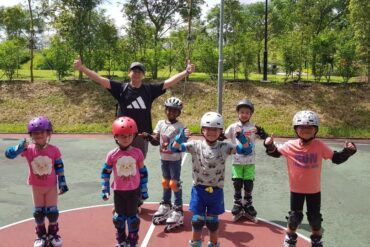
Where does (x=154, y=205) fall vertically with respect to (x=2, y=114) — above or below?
below

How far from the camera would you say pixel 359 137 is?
16.0 meters

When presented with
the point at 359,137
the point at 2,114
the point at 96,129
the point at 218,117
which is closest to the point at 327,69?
the point at 359,137

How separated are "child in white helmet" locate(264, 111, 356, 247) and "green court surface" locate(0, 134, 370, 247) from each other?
2.83 feet

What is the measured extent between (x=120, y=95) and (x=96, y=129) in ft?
36.8

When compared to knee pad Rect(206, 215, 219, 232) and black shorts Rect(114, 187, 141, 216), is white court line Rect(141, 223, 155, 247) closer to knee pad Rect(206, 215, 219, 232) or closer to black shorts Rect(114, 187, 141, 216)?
black shorts Rect(114, 187, 141, 216)

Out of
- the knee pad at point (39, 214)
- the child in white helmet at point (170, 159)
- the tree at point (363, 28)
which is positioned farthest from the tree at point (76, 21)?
the knee pad at point (39, 214)

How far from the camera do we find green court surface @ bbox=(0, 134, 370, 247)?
6895 mm

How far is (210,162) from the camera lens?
5.35 meters

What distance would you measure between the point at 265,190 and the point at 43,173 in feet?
16.3

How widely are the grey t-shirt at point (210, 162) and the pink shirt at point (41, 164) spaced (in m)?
2.00

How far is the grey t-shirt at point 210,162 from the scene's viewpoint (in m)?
5.35

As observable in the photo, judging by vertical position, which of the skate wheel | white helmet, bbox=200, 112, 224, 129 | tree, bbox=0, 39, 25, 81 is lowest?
the skate wheel

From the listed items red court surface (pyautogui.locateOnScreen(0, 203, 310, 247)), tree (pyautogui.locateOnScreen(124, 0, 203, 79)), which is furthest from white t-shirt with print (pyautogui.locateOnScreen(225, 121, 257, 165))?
tree (pyautogui.locateOnScreen(124, 0, 203, 79))

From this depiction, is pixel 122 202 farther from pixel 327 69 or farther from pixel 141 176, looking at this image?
pixel 327 69
